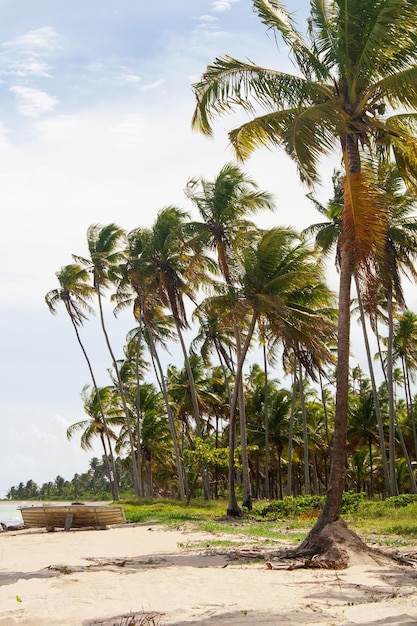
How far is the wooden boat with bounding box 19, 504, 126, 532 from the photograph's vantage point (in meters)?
17.8

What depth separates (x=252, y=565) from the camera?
33.3 ft

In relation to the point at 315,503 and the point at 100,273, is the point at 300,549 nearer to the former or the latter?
the point at 315,503

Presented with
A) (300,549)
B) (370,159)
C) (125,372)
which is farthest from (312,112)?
(125,372)

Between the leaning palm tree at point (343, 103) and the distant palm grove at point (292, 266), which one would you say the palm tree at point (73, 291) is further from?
the leaning palm tree at point (343, 103)

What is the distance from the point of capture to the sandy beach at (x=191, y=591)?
6.19 meters

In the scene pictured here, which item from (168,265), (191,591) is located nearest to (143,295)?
(168,265)

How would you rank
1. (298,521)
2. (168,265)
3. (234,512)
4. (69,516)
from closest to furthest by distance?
(69,516)
(298,521)
(234,512)
(168,265)

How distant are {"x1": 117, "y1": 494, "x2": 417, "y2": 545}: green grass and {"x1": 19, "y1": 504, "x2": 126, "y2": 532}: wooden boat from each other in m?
1.79

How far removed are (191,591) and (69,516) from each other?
10684 millimetres

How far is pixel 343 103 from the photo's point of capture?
11.6m

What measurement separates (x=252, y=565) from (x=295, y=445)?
35838 mm

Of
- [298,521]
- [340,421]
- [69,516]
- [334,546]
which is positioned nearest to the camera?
[334,546]

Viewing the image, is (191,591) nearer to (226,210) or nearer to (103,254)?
(226,210)

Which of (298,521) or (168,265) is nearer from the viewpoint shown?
(298,521)
